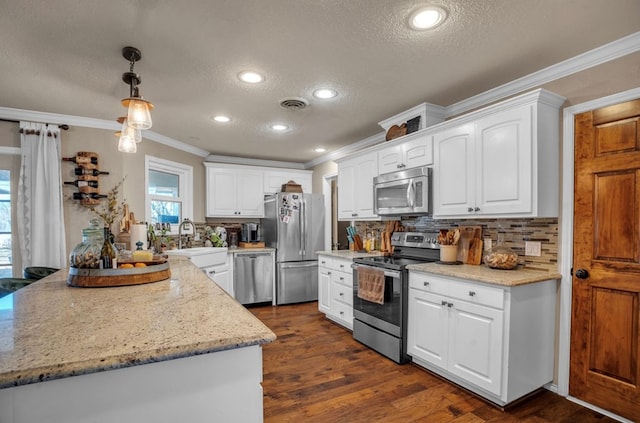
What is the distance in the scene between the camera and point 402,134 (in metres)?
3.19

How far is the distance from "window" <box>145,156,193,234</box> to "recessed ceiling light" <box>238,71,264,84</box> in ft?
7.34

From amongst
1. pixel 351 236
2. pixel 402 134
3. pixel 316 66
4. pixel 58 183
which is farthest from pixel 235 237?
pixel 316 66

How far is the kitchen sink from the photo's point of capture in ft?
11.7

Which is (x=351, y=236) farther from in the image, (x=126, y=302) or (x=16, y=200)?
(x=16, y=200)

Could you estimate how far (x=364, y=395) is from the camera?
2305 mm

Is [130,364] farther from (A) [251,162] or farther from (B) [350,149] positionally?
(A) [251,162]

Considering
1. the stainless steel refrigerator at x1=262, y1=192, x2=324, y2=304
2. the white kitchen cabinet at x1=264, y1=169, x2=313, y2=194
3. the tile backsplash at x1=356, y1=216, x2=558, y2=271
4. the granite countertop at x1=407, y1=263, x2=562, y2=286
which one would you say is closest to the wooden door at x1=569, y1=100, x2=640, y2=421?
the tile backsplash at x1=356, y1=216, x2=558, y2=271

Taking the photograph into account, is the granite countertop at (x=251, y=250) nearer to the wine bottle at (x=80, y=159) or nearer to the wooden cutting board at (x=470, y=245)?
the wine bottle at (x=80, y=159)

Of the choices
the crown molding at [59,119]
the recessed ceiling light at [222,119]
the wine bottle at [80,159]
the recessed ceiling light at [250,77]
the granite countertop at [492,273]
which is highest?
the recessed ceiling light at [250,77]

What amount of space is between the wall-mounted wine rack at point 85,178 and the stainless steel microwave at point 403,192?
121 inches

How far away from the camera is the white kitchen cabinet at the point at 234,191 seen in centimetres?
496

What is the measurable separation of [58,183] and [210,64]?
2.35 meters

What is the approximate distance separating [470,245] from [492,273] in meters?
0.52

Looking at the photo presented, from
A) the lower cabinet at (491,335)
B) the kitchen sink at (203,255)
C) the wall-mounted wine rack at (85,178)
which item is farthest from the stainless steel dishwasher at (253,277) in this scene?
the lower cabinet at (491,335)
